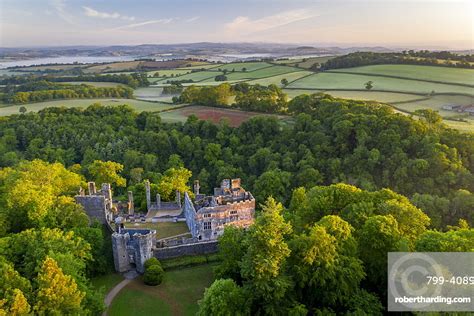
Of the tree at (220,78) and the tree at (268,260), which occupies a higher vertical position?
the tree at (220,78)

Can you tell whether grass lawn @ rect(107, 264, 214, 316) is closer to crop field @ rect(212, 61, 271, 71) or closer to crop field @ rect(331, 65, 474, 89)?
crop field @ rect(331, 65, 474, 89)

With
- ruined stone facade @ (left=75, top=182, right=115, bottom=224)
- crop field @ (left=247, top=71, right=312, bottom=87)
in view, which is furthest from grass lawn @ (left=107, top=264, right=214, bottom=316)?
crop field @ (left=247, top=71, right=312, bottom=87)

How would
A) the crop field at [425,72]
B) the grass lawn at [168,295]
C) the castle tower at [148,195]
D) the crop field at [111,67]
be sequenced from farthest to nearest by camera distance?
1. the crop field at [111,67]
2. the crop field at [425,72]
3. the castle tower at [148,195]
4. the grass lawn at [168,295]

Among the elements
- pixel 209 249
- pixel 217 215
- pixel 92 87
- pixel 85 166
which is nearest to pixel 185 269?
pixel 209 249

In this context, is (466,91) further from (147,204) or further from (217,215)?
(147,204)

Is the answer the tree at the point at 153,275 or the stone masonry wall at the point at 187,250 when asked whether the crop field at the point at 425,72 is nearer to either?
the stone masonry wall at the point at 187,250

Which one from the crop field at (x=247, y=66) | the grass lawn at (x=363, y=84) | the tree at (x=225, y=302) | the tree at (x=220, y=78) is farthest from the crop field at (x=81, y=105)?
the tree at (x=225, y=302)

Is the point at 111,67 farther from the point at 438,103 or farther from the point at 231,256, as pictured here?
the point at 231,256

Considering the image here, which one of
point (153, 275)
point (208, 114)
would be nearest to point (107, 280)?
point (153, 275)
